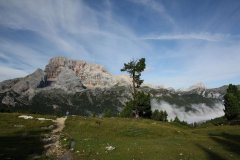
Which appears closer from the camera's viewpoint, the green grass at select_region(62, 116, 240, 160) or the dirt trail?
the green grass at select_region(62, 116, 240, 160)

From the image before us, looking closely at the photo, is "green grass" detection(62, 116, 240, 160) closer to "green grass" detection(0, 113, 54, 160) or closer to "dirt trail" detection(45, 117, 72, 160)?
"dirt trail" detection(45, 117, 72, 160)

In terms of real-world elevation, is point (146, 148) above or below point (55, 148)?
above

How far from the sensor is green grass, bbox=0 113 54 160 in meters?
38.2

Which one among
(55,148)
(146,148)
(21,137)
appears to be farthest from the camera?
(21,137)

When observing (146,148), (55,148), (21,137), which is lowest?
(55,148)

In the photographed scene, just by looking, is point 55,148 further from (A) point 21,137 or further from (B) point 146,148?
(B) point 146,148

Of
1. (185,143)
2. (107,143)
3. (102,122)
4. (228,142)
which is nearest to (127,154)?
(107,143)

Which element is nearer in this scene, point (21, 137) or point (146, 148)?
point (146, 148)

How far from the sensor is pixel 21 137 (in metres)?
50.7

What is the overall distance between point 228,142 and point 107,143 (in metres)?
20.9

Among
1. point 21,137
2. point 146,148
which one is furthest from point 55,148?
point 146,148

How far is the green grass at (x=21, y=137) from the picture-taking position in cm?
3819

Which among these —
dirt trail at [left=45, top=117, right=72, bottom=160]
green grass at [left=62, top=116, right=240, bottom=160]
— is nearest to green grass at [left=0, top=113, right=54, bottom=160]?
dirt trail at [left=45, top=117, right=72, bottom=160]

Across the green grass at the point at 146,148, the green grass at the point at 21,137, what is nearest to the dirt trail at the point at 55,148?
the green grass at the point at 21,137
